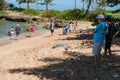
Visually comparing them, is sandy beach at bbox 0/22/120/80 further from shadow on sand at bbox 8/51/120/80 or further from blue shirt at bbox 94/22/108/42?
blue shirt at bbox 94/22/108/42

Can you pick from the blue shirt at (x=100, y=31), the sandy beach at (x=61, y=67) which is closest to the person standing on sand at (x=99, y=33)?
the blue shirt at (x=100, y=31)

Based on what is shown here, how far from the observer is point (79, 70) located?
1219cm

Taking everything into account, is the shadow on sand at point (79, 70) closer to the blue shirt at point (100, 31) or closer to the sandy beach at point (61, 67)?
the sandy beach at point (61, 67)

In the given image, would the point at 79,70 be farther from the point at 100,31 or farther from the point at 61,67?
the point at 100,31

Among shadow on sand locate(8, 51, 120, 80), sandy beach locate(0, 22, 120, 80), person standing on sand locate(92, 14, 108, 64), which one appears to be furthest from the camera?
person standing on sand locate(92, 14, 108, 64)

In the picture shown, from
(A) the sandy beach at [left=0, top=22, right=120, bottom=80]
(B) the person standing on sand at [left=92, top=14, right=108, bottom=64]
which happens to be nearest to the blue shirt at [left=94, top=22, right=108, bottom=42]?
(B) the person standing on sand at [left=92, top=14, right=108, bottom=64]

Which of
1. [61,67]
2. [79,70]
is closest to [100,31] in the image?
[79,70]

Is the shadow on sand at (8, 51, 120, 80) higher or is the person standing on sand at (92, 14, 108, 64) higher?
the person standing on sand at (92, 14, 108, 64)

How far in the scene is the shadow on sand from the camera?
1130 cm

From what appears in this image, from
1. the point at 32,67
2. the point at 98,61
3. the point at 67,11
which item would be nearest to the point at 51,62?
the point at 32,67

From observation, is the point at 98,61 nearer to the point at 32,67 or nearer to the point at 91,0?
the point at 32,67

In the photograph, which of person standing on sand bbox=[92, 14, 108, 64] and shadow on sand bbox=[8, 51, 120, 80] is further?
person standing on sand bbox=[92, 14, 108, 64]

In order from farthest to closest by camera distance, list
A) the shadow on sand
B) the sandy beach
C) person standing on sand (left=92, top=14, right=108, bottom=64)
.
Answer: person standing on sand (left=92, top=14, right=108, bottom=64) → the sandy beach → the shadow on sand

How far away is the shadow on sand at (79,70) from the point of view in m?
11.3
